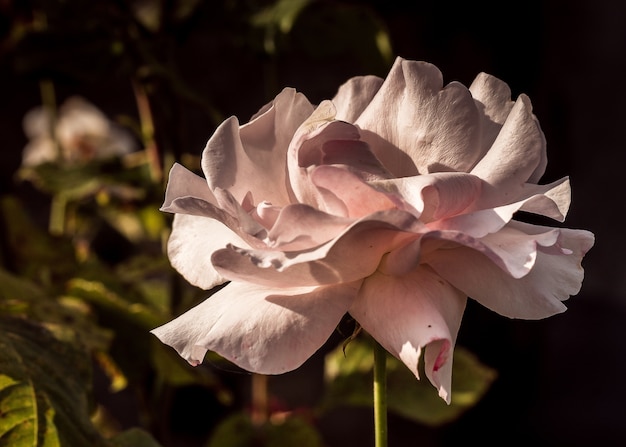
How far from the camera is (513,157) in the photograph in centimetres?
31

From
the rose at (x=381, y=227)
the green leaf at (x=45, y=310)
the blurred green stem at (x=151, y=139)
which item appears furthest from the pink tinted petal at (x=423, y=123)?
the blurred green stem at (x=151, y=139)

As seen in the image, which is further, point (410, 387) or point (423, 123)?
point (410, 387)

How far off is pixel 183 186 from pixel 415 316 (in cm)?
10

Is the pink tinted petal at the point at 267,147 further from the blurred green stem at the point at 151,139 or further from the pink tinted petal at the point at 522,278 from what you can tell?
the blurred green stem at the point at 151,139

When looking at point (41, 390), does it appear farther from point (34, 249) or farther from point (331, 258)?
point (34, 249)

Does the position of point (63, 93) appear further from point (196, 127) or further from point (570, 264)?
point (570, 264)

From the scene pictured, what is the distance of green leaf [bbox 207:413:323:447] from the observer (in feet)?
2.55

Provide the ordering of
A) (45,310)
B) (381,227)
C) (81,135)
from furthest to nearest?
(81,135), (45,310), (381,227)

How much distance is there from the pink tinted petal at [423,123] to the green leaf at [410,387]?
0.47 m

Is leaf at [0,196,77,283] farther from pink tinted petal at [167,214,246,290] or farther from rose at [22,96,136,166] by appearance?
pink tinted petal at [167,214,246,290]

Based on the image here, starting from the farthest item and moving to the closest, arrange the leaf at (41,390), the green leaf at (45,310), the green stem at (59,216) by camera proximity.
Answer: the green stem at (59,216)
the green leaf at (45,310)
the leaf at (41,390)

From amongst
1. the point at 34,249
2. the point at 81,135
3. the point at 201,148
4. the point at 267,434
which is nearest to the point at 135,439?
the point at 267,434

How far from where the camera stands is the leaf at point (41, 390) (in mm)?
420

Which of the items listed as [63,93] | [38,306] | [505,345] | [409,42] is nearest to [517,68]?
[409,42]
